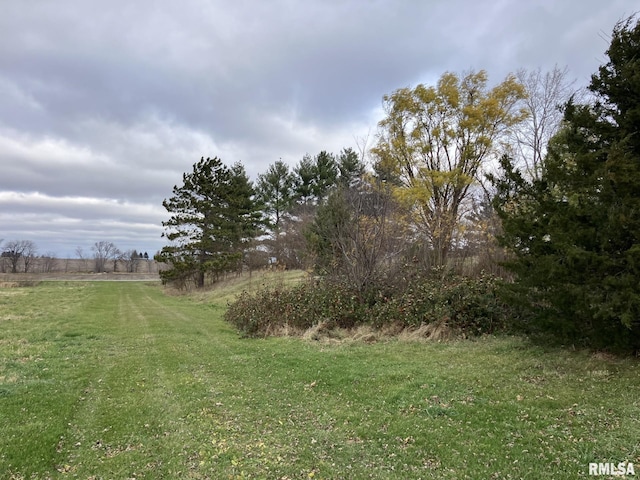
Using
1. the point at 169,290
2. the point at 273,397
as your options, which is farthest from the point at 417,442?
the point at 169,290

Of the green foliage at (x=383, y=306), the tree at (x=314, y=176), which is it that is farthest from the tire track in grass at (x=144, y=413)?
the tree at (x=314, y=176)

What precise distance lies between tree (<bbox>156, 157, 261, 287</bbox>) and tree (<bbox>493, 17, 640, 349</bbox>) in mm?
25988

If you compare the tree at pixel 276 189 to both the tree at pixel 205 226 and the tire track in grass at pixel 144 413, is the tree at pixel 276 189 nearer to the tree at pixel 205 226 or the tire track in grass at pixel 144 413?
the tree at pixel 205 226

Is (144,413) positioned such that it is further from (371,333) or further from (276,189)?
(276,189)

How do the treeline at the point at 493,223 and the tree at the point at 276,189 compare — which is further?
the tree at the point at 276,189

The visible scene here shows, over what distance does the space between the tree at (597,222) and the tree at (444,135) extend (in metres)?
11.3

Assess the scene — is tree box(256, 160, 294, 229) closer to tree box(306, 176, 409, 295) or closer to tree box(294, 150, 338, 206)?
tree box(294, 150, 338, 206)

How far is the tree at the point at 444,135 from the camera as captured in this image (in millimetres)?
18328

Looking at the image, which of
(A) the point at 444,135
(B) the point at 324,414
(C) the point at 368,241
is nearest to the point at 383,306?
(C) the point at 368,241

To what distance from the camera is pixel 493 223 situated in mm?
13914

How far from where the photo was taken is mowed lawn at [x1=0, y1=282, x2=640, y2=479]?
3.45m

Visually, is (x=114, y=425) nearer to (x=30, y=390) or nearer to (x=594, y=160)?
(x=30, y=390)

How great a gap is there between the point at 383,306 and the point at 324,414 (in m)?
5.98

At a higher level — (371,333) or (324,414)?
(371,333)
